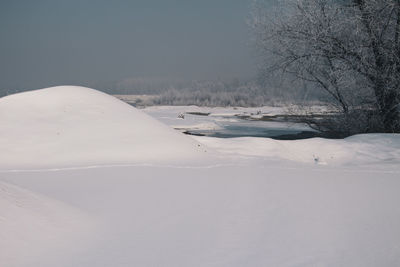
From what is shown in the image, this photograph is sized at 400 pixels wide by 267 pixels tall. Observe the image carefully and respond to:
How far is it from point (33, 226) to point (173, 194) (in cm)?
161

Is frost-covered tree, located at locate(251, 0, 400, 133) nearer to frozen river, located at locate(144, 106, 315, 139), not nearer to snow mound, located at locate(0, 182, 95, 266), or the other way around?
frozen river, located at locate(144, 106, 315, 139)

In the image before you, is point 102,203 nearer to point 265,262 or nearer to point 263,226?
point 263,226

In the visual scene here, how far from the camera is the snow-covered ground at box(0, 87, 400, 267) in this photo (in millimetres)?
2428

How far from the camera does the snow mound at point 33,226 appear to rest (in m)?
2.30

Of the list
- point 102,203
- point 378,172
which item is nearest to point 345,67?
point 378,172

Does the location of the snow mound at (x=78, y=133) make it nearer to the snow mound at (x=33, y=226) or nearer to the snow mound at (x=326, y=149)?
the snow mound at (x=326, y=149)

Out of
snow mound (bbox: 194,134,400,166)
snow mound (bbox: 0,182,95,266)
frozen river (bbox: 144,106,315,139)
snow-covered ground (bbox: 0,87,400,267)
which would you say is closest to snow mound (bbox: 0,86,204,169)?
snow-covered ground (bbox: 0,87,400,267)

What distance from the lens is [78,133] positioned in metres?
6.52

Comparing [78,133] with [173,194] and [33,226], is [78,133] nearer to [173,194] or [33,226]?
[173,194]

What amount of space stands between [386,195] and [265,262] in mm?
2342

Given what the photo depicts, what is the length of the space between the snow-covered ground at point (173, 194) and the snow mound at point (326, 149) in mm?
21

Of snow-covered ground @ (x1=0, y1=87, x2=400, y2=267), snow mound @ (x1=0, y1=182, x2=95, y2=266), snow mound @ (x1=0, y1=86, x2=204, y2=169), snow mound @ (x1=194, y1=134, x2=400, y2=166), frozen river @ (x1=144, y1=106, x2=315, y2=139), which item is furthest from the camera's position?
frozen river @ (x1=144, y1=106, x2=315, y2=139)

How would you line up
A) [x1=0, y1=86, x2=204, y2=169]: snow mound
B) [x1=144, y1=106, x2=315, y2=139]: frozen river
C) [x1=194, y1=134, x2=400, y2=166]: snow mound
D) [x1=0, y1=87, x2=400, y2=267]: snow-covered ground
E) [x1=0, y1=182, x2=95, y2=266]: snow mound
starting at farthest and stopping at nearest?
1. [x1=144, y1=106, x2=315, y2=139]: frozen river
2. [x1=194, y1=134, x2=400, y2=166]: snow mound
3. [x1=0, y1=86, x2=204, y2=169]: snow mound
4. [x1=0, y1=87, x2=400, y2=267]: snow-covered ground
5. [x1=0, y1=182, x2=95, y2=266]: snow mound

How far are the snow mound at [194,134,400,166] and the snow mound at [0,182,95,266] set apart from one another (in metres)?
4.03
